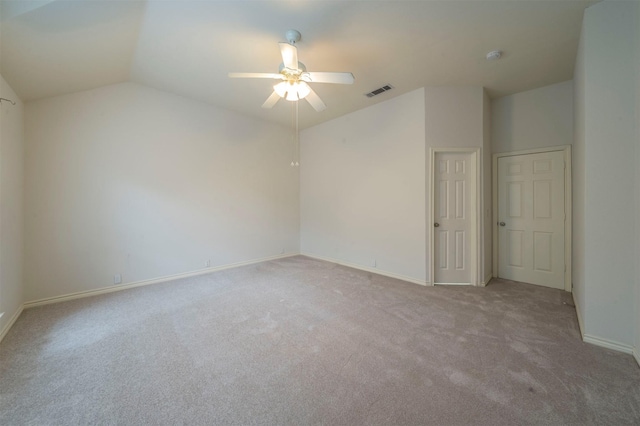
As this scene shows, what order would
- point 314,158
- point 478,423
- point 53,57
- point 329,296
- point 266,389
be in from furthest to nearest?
point 314,158 < point 329,296 < point 53,57 < point 266,389 < point 478,423

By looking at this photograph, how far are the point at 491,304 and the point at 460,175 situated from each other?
6.00 feet

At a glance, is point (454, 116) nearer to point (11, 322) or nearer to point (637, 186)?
A: point (637, 186)

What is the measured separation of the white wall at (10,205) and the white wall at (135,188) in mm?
184

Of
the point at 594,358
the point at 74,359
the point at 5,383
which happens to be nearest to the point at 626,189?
the point at 594,358

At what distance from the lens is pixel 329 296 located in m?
3.13

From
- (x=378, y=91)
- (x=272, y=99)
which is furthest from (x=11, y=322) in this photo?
(x=378, y=91)

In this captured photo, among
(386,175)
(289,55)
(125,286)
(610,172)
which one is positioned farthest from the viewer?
(386,175)

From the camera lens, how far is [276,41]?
8.13 ft

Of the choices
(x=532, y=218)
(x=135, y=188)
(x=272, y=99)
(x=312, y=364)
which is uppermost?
(x=272, y=99)

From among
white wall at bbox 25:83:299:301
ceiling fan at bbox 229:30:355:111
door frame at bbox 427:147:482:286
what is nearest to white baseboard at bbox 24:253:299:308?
white wall at bbox 25:83:299:301

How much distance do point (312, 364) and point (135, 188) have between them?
354cm

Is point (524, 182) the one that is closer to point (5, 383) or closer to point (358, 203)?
point (358, 203)

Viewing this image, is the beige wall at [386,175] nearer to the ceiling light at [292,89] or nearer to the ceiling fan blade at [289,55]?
the ceiling light at [292,89]

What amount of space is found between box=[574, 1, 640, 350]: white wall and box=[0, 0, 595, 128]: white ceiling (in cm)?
33
